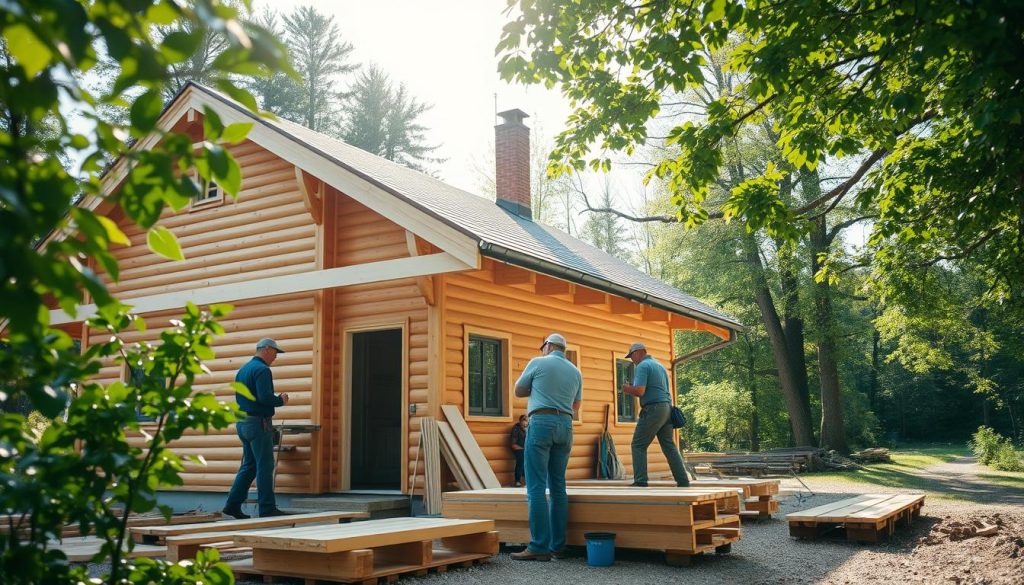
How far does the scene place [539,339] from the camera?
1319 cm

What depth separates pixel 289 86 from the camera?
111 ft

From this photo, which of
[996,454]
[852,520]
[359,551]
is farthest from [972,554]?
[996,454]

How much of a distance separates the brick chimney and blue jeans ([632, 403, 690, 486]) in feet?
28.1

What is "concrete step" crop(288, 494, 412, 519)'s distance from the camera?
33.3 feet

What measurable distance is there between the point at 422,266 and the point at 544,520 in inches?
147

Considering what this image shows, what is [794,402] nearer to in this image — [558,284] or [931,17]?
[558,284]

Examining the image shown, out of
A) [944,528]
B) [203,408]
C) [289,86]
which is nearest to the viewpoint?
[203,408]

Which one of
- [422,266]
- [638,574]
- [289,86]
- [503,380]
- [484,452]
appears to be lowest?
[638,574]

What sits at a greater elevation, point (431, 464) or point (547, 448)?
point (547, 448)

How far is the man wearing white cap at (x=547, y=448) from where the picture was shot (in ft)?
24.7

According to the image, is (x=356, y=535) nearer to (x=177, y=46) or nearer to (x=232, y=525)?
(x=232, y=525)

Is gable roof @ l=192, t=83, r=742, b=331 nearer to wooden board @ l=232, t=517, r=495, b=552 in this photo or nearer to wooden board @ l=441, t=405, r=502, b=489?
wooden board @ l=441, t=405, r=502, b=489

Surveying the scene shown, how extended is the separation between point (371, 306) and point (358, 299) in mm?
276

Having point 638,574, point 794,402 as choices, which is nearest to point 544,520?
point 638,574
